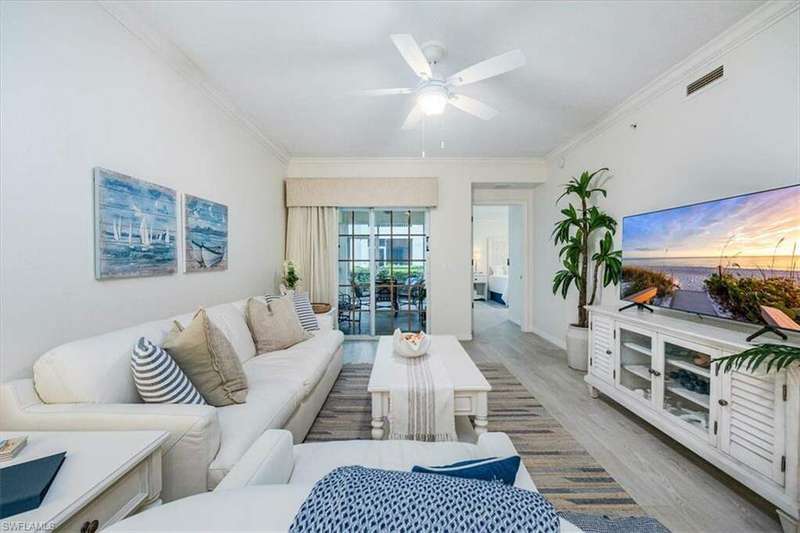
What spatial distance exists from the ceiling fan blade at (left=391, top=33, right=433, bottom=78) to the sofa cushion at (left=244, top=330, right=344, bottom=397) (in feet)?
6.77

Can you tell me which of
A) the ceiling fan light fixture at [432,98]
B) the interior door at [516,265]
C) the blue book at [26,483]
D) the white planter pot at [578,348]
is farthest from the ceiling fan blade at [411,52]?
the interior door at [516,265]

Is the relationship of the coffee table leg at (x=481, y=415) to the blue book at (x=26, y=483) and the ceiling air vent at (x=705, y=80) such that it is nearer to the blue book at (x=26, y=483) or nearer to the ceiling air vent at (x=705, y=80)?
the blue book at (x=26, y=483)

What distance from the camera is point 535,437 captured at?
2.17m

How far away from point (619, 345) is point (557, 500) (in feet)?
4.47

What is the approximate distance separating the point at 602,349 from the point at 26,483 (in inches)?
126

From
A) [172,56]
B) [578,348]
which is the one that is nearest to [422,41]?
[172,56]

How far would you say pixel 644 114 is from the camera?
2783mm

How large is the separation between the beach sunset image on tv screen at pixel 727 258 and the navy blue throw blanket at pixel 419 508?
6.30 feet

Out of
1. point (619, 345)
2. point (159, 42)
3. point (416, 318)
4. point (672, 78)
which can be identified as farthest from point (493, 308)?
point (159, 42)

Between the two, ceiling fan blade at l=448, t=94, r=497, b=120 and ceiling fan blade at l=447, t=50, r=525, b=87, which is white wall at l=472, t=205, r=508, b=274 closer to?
ceiling fan blade at l=448, t=94, r=497, b=120

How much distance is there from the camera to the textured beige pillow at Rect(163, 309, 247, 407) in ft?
5.11

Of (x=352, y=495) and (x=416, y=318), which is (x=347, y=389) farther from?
(x=352, y=495)

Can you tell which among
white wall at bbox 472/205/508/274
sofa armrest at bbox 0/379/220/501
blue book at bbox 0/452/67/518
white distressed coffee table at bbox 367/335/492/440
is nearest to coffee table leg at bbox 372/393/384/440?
white distressed coffee table at bbox 367/335/492/440

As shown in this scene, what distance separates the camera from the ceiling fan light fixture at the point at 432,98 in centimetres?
223
